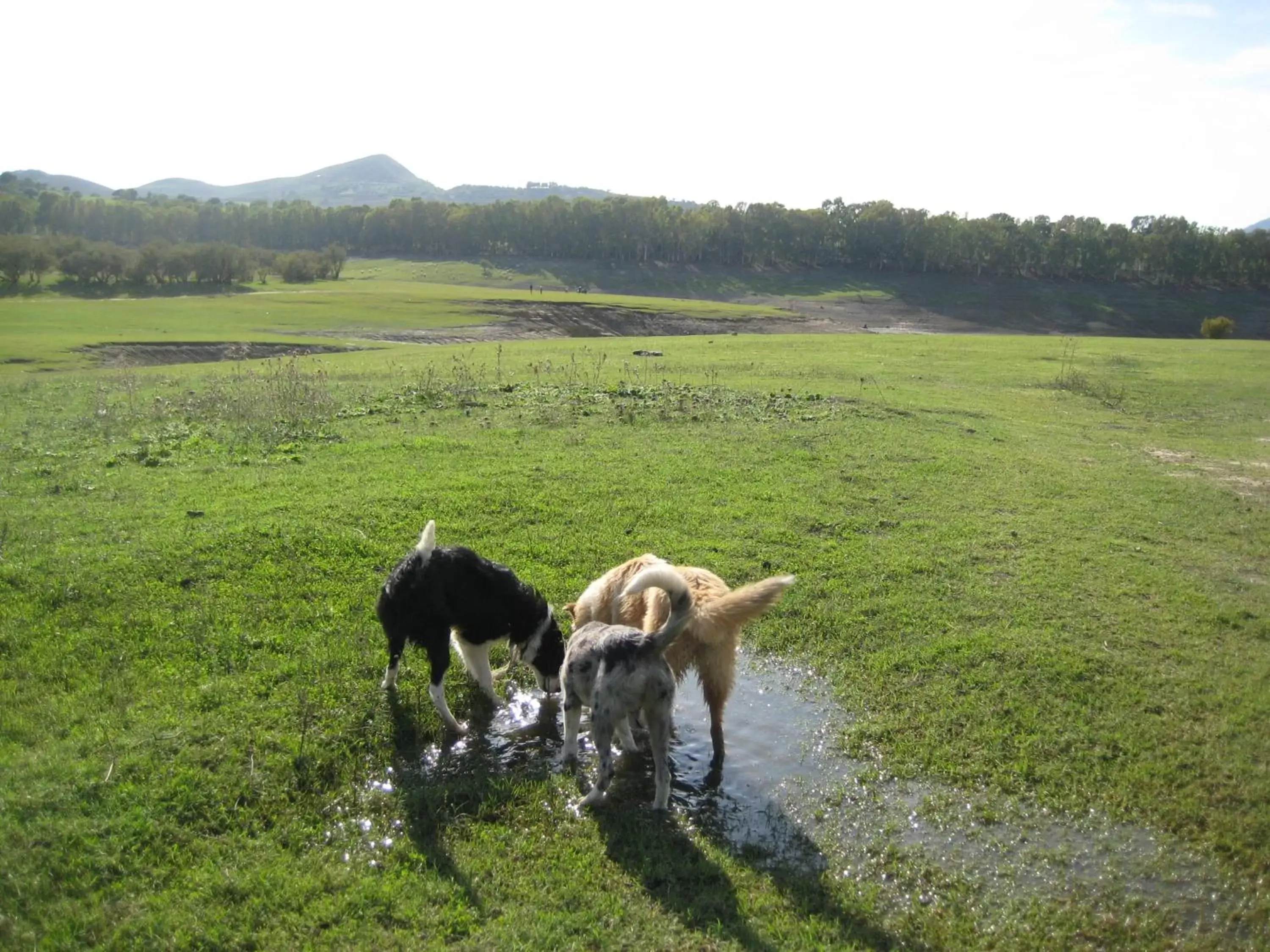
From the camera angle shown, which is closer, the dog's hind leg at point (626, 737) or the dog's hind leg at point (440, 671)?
the dog's hind leg at point (626, 737)

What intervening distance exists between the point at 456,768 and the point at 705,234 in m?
113

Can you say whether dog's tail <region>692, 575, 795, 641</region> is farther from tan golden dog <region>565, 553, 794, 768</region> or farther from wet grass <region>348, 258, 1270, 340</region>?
wet grass <region>348, 258, 1270, 340</region>

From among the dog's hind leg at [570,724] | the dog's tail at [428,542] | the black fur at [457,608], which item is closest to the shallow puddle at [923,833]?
the dog's hind leg at [570,724]

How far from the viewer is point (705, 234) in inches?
4469

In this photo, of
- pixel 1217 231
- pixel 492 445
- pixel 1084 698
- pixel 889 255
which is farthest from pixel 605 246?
pixel 1084 698

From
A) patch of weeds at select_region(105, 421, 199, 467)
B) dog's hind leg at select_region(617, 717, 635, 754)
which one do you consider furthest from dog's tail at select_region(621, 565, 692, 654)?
patch of weeds at select_region(105, 421, 199, 467)

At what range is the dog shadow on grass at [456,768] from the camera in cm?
594

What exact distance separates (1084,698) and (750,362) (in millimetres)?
25207

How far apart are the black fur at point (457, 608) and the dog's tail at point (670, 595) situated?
68.4 inches

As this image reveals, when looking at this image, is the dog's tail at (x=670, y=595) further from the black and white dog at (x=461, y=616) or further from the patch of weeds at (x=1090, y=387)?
the patch of weeds at (x=1090, y=387)

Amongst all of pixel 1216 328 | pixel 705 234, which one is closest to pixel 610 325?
pixel 1216 328

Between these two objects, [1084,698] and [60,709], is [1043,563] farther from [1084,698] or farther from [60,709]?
[60,709]

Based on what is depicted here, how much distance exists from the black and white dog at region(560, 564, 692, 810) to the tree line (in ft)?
340

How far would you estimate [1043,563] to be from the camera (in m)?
11.6
